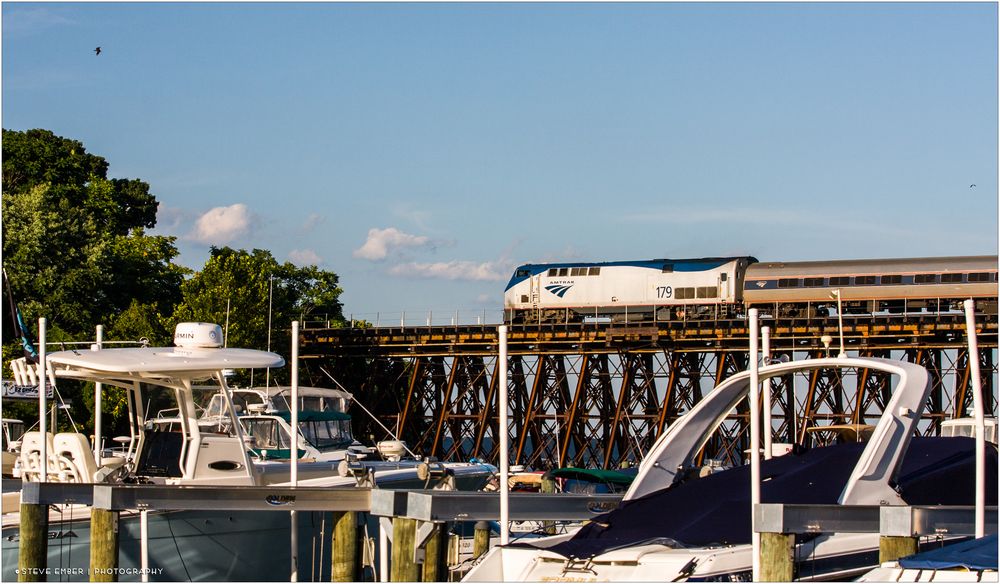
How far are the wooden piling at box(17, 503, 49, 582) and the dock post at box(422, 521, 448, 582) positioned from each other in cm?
514

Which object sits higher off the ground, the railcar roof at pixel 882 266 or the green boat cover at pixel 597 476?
the railcar roof at pixel 882 266

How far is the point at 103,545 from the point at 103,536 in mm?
124

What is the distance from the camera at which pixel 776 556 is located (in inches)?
641

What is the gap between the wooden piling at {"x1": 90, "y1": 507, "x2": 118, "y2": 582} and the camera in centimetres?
1867

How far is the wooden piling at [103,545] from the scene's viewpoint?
18672 millimetres

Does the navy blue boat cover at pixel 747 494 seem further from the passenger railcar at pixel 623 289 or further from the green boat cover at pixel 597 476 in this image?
the passenger railcar at pixel 623 289

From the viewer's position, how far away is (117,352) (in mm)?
21859

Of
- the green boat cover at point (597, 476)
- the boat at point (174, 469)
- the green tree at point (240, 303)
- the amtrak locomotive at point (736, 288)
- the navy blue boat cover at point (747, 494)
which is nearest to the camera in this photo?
the navy blue boat cover at point (747, 494)

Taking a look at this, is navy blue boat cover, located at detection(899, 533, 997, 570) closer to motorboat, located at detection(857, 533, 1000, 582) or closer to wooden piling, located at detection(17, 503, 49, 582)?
motorboat, located at detection(857, 533, 1000, 582)

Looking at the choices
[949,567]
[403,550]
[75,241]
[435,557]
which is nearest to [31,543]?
[403,550]

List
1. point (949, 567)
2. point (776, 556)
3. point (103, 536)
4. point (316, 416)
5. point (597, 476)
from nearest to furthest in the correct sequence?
point (949, 567) → point (776, 556) → point (103, 536) → point (316, 416) → point (597, 476)

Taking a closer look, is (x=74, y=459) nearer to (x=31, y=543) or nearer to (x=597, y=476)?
(x=31, y=543)

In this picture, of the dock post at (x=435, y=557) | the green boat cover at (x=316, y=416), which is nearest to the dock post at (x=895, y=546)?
the dock post at (x=435, y=557)

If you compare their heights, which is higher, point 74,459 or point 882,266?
point 882,266
